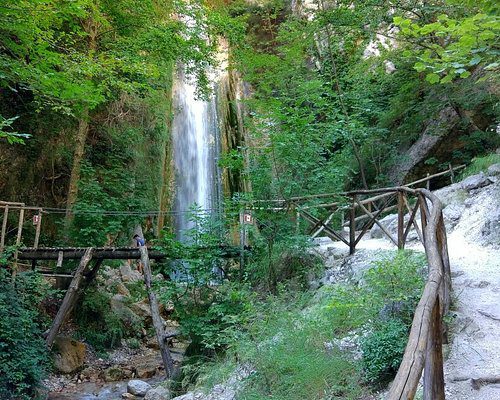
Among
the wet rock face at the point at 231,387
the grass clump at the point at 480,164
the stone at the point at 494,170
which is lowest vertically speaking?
the wet rock face at the point at 231,387

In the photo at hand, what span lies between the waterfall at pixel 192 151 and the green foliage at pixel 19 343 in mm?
7734

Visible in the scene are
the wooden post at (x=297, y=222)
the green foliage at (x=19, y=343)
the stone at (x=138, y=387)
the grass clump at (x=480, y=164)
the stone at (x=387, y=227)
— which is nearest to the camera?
the green foliage at (x=19, y=343)

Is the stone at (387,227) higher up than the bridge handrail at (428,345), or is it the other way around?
the stone at (387,227)

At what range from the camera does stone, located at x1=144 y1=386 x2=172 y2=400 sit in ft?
22.4

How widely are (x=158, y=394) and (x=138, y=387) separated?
897 mm

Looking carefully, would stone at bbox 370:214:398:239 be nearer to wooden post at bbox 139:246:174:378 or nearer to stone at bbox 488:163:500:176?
stone at bbox 488:163:500:176

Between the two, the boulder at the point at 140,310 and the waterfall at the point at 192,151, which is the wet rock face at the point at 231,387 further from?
the waterfall at the point at 192,151

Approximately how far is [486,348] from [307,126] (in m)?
4.54

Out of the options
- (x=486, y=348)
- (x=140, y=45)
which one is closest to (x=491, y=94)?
(x=140, y=45)

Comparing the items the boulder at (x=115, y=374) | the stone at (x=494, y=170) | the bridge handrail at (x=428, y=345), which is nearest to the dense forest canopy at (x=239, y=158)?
the boulder at (x=115, y=374)

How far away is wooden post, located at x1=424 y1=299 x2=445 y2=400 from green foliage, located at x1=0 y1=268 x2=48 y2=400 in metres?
6.23

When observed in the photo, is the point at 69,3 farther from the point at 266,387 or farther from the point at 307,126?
the point at 266,387

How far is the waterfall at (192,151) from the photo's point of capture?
52.8 feet

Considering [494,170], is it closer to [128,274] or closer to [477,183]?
[477,183]
